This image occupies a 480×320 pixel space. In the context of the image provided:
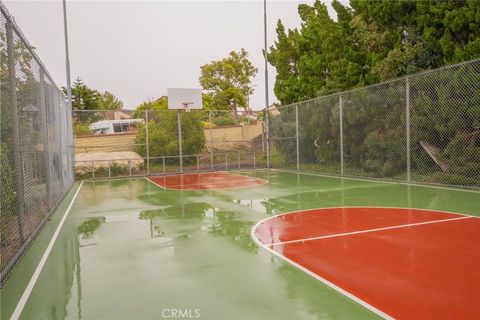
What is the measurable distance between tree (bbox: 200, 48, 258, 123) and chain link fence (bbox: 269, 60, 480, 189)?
14.4 metres

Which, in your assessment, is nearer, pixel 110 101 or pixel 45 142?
pixel 45 142

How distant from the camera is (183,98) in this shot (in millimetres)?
15711

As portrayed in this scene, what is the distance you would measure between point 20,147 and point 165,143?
35.1ft

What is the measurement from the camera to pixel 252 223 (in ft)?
19.7

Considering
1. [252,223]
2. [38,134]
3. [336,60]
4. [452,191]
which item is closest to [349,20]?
[336,60]

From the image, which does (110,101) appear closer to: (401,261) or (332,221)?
(332,221)

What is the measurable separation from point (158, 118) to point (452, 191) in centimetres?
1049

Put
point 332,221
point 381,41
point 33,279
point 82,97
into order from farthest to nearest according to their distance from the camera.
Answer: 1. point 82,97
2. point 381,41
3. point 332,221
4. point 33,279

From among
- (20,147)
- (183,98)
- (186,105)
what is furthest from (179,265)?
(183,98)

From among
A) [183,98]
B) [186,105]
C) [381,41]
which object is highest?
[381,41]

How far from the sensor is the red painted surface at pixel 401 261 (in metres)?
2.97

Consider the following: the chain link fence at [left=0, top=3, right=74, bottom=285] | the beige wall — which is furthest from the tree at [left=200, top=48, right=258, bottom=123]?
the chain link fence at [left=0, top=3, right=74, bottom=285]

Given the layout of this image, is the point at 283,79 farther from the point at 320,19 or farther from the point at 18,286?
the point at 18,286

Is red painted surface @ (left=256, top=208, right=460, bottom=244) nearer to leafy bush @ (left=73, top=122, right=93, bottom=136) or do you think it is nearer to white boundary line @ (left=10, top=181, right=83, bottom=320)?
white boundary line @ (left=10, top=181, right=83, bottom=320)
